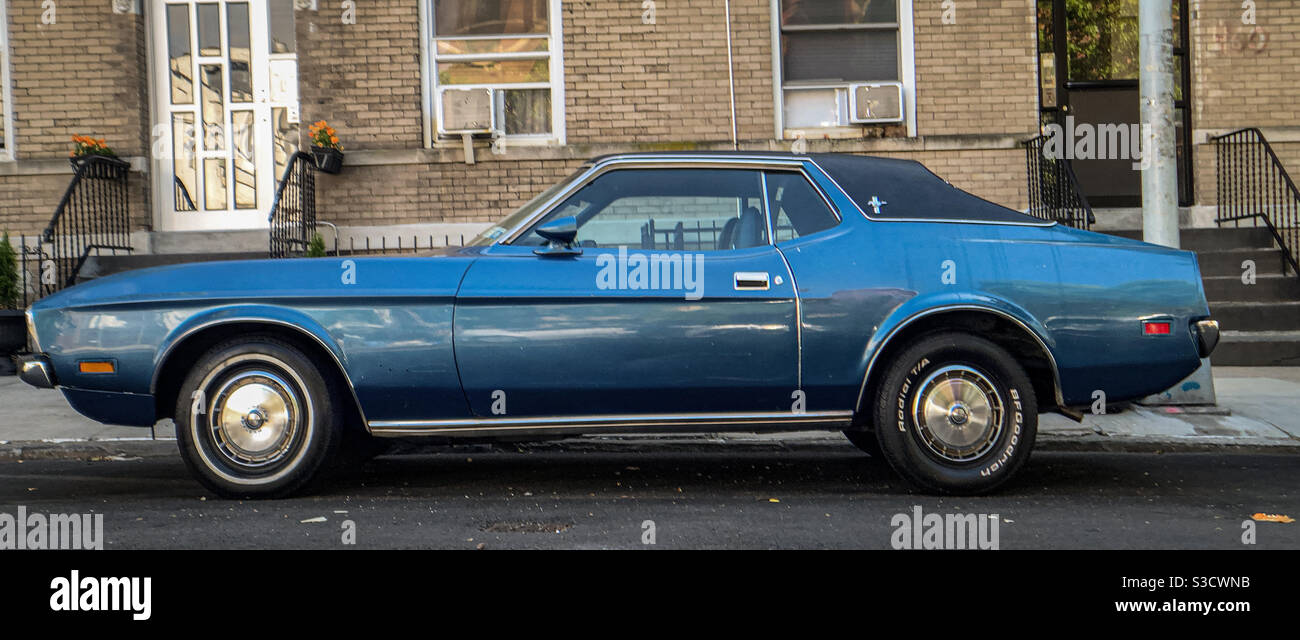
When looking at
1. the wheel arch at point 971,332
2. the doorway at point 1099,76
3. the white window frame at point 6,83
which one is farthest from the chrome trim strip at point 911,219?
the white window frame at point 6,83

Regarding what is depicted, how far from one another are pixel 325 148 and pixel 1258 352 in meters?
8.83

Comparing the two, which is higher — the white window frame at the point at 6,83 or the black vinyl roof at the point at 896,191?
the white window frame at the point at 6,83

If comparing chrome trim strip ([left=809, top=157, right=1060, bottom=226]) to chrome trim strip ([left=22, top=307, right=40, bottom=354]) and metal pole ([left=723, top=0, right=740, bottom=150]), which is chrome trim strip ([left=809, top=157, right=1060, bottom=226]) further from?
metal pole ([left=723, top=0, right=740, bottom=150])

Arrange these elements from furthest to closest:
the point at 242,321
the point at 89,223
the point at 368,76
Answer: the point at 368,76 → the point at 89,223 → the point at 242,321

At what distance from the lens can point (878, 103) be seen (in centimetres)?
1176

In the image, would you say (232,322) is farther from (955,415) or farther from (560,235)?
(955,415)

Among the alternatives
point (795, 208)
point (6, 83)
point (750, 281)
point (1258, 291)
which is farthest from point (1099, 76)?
point (6, 83)

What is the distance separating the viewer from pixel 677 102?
38.7 feet

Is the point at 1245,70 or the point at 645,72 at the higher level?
the point at 645,72

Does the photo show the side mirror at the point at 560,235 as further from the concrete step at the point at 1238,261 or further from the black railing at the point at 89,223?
the concrete step at the point at 1238,261

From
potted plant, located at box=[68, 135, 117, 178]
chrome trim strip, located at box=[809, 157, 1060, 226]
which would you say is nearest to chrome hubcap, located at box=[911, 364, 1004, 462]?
chrome trim strip, located at box=[809, 157, 1060, 226]

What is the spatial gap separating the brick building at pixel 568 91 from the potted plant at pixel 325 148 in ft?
0.86

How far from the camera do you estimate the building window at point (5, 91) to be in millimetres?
11906

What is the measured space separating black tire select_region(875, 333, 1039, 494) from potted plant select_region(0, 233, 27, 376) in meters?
7.62
